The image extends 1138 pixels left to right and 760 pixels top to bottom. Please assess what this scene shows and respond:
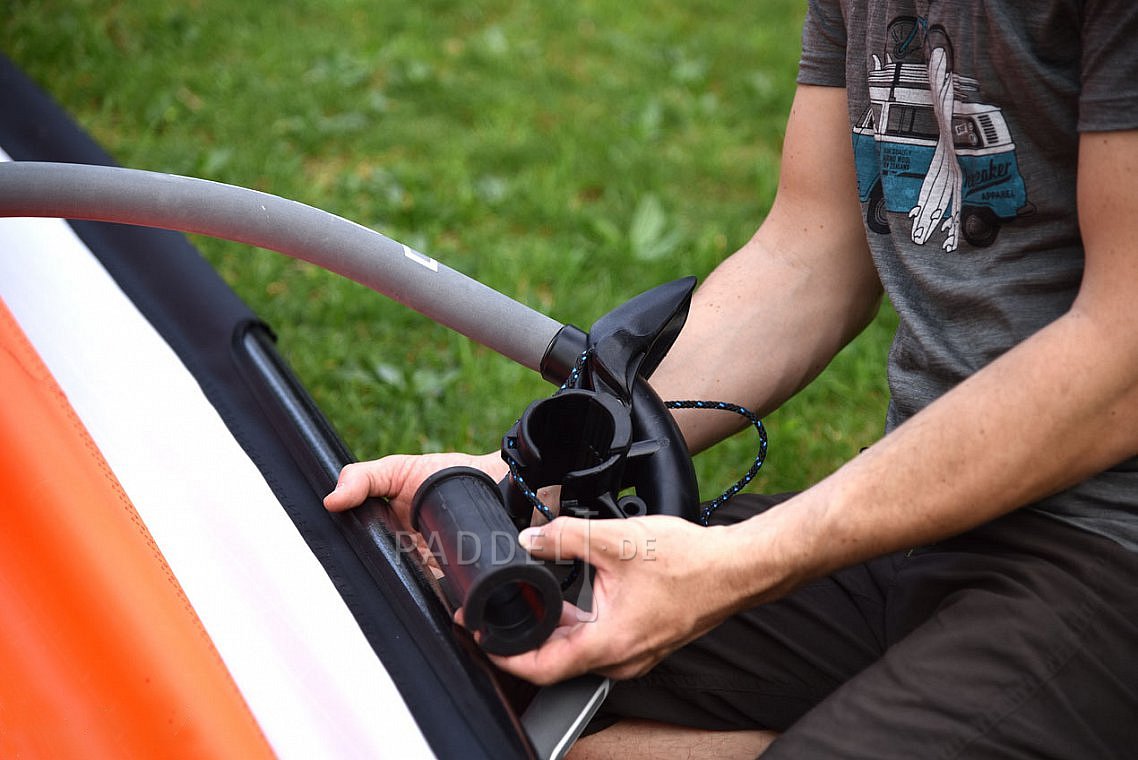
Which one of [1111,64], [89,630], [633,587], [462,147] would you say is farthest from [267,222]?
[462,147]

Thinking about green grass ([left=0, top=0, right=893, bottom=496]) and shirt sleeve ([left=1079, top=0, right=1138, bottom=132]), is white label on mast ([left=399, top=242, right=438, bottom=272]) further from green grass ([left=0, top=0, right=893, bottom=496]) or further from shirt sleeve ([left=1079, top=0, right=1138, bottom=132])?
green grass ([left=0, top=0, right=893, bottom=496])

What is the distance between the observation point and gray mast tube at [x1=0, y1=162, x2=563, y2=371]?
4.36ft

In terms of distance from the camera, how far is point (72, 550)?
1.20 m

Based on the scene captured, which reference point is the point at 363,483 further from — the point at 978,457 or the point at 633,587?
the point at 978,457

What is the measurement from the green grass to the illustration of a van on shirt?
1.14 meters

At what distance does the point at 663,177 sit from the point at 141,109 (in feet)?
5.17

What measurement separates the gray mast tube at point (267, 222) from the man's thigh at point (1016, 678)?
1.70 ft

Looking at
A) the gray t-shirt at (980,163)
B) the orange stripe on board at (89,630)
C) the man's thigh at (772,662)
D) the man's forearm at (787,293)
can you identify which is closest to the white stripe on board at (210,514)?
the orange stripe on board at (89,630)

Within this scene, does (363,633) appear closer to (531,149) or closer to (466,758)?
(466,758)

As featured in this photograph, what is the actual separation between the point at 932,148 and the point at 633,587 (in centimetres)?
57

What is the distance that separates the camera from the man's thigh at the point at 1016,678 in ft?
3.39

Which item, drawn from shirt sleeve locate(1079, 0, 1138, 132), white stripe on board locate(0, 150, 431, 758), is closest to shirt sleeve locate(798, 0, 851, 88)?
shirt sleeve locate(1079, 0, 1138, 132)

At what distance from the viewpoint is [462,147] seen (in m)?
3.40

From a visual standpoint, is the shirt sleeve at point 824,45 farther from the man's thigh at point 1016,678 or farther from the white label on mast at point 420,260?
the man's thigh at point 1016,678
